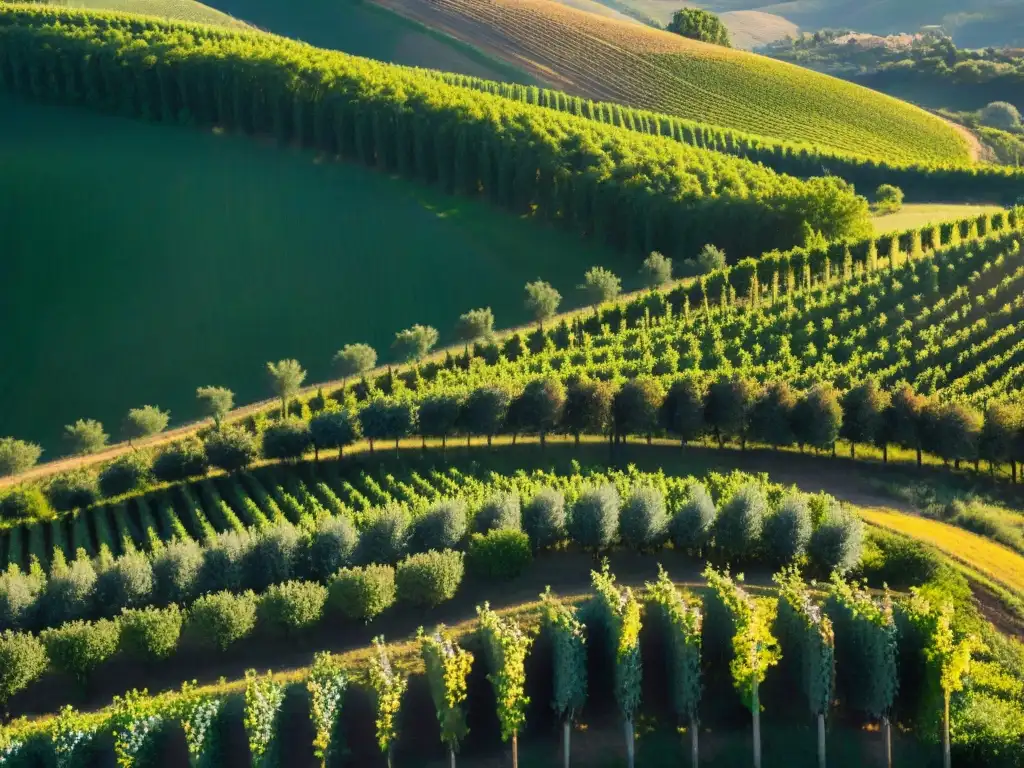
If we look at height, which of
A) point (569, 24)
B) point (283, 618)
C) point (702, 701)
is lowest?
point (283, 618)

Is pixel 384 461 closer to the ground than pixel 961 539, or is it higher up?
closer to the ground

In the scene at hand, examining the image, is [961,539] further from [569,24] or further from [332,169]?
[569,24]

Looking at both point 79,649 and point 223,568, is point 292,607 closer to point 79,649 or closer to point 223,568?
point 223,568

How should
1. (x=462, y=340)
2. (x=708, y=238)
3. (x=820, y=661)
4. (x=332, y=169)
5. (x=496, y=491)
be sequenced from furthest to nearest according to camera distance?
(x=332, y=169)
(x=708, y=238)
(x=462, y=340)
(x=496, y=491)
(x=820, y=661)

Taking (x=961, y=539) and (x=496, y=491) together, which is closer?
(x=961, y=539)

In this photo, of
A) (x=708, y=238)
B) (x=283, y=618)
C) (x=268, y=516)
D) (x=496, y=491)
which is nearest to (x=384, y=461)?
(x=268, y=516)

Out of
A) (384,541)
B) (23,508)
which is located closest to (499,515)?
(384,541)

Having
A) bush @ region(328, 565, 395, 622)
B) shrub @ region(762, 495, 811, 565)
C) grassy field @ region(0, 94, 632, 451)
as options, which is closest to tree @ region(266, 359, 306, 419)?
grassy field @ region(0, 94, 632, 451)
